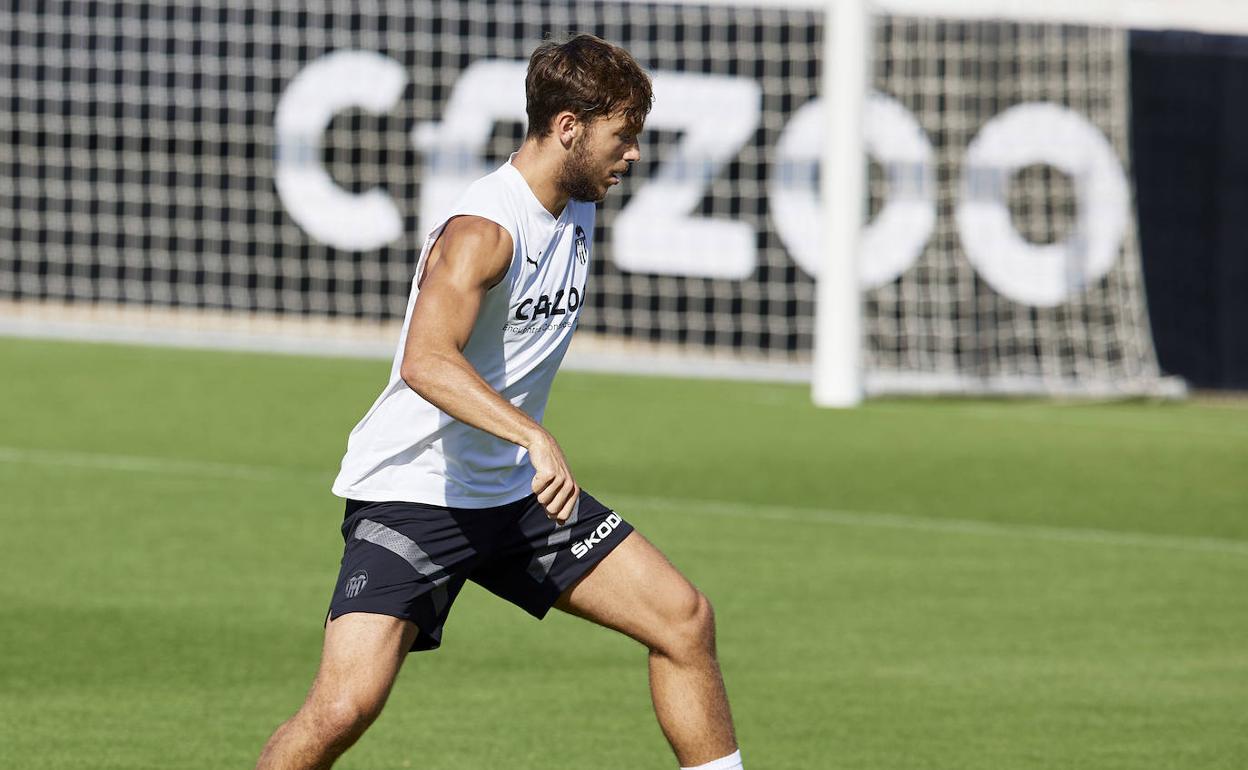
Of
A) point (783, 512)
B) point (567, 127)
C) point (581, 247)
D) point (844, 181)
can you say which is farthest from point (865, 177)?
point (567, 127)

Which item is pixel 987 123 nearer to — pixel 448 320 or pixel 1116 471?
pixel 1116 471

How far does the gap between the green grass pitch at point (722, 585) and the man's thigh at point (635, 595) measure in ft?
4.10

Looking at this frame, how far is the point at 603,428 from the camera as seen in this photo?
13719 millimetres

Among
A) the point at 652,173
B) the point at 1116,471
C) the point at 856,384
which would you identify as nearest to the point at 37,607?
the point at 1116,471

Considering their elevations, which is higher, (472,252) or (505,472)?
(472,252)

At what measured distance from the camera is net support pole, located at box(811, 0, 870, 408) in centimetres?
1475

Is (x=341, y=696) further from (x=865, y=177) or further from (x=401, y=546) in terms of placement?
(x=865, y=177)

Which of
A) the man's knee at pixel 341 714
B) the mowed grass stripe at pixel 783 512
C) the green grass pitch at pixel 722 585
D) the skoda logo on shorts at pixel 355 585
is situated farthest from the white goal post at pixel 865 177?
the man's knee at pixel 341 714

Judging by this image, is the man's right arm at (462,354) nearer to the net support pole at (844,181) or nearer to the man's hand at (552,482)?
the man's hand at (552,482)

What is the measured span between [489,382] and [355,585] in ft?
1.75

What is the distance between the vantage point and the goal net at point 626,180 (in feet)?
54.6

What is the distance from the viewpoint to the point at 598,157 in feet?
15.2

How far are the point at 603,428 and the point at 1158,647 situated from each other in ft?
20.2

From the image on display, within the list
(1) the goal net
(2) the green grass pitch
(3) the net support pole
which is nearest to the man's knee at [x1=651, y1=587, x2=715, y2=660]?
(2) the green grass pitch
